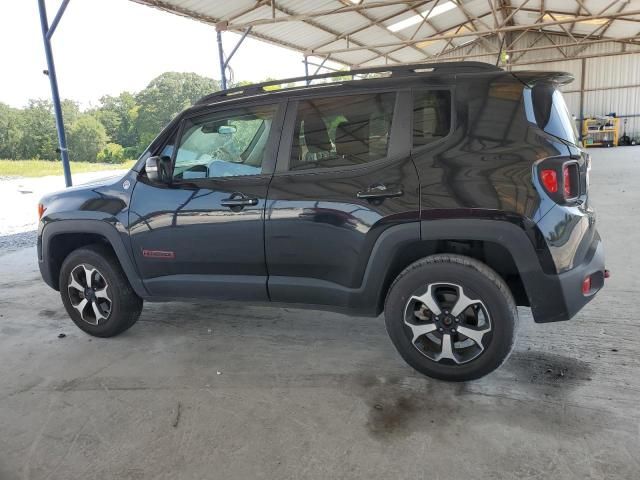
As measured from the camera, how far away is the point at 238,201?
3010 mm

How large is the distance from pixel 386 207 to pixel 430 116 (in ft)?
1.92

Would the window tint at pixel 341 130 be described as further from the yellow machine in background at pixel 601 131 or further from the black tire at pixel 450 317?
the yellow machine in background at pixel 601 131

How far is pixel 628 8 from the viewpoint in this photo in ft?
50.3

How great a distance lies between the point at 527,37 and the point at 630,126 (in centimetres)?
735

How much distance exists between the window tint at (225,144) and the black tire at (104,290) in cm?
90

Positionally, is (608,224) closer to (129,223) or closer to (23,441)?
(129,223)

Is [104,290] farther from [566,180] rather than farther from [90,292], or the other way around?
[566,180]

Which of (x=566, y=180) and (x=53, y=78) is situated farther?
(x=53, y=78)

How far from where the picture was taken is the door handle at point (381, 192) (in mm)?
2641

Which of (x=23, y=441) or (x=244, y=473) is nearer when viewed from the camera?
(x=244, y=473)

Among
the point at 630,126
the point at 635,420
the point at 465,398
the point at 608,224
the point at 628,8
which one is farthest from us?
the point at 630,126

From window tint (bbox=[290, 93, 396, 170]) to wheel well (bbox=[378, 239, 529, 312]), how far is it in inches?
23.0

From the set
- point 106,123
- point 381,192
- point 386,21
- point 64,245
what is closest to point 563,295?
point 381,192

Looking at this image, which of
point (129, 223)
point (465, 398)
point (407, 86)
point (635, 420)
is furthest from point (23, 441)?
point (635, 420)
